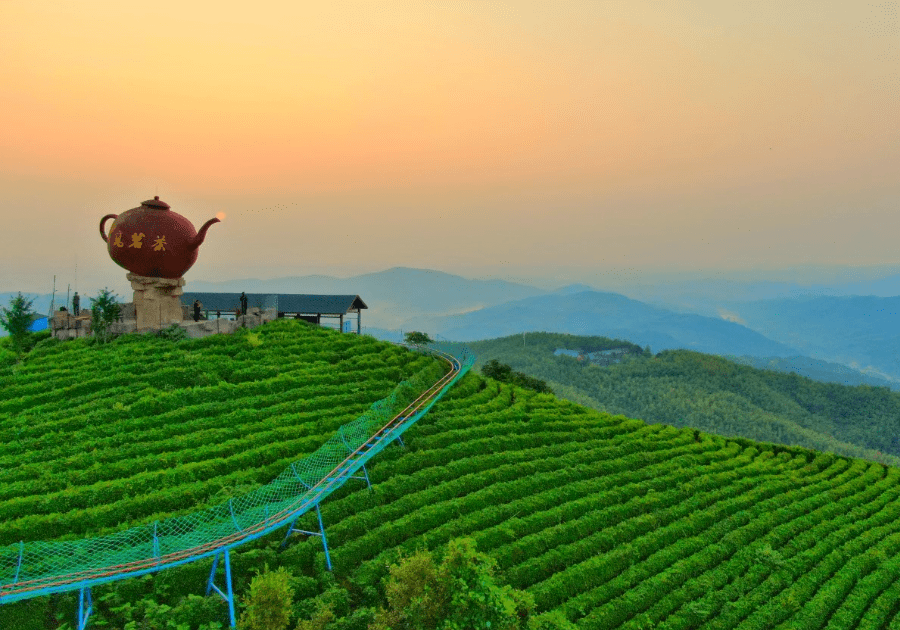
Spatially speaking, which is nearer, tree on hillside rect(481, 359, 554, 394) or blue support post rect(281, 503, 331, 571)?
blue support post rect(281, 503, 331, 571)

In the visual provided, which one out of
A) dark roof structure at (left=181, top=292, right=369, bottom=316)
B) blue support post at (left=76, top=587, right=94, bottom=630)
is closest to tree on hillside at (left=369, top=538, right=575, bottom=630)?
blue support post at (left=76, top=587, right=94, bottom=630)

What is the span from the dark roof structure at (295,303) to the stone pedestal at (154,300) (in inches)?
358

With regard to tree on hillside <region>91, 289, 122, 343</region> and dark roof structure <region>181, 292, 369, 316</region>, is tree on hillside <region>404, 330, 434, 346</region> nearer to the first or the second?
dark roof structure <region>181, 292, 369, 316</region>

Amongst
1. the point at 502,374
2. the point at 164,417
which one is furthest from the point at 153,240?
the point at 502,374

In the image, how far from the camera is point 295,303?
49031 mm

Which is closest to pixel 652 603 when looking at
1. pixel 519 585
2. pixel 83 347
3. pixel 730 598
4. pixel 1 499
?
pixel 730 598

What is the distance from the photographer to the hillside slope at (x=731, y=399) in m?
106

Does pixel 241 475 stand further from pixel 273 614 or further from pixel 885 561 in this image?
pixel 885 561

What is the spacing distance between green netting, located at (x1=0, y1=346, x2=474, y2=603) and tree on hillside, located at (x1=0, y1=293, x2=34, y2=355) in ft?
82.0

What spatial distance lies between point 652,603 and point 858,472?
27908 mm

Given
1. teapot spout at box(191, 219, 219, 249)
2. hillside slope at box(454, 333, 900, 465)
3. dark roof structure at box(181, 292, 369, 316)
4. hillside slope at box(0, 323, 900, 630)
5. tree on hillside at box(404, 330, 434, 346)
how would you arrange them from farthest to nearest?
1. hillside slope at box(454, 333, 900, 465)
2. dark roof structure at box(181, 292, 369, 316)
3. tree on hillside at box(404, 330, 434, 346)
4. teapot spout at box(191, 219, 219, 249)
5. hillside slope at box(0, 323, 900, 630)

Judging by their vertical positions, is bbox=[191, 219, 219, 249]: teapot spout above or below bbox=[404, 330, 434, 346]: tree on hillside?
above

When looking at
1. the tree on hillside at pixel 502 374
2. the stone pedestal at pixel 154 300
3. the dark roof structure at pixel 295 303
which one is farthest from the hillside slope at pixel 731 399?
the stone pedestal at pixel 154 300

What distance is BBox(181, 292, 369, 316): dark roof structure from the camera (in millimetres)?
47844
